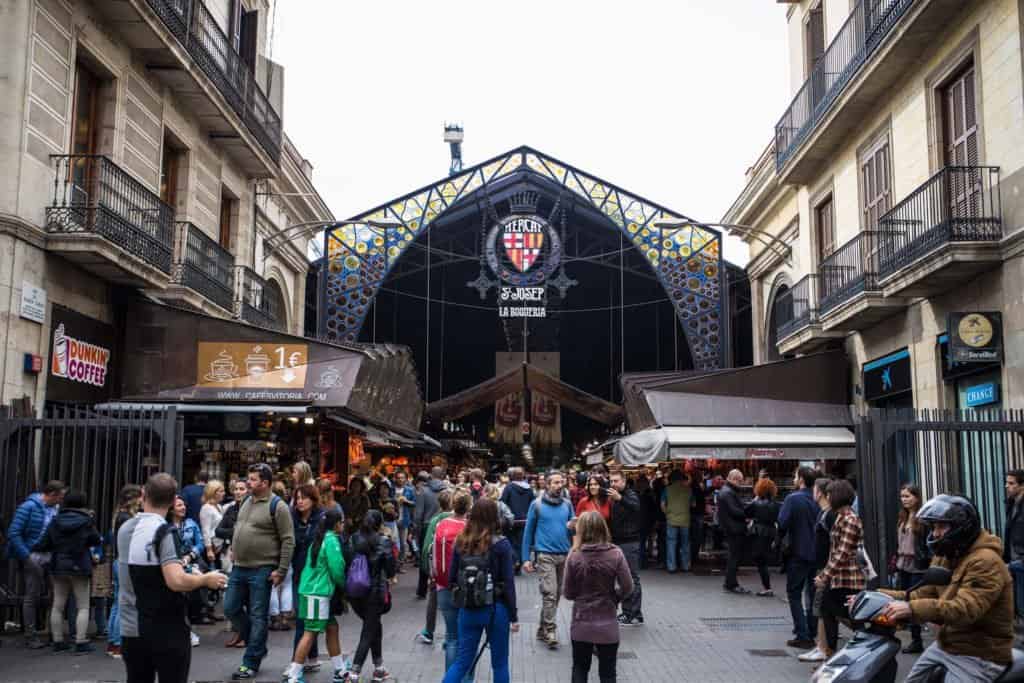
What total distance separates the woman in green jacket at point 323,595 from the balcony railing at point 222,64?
32.4 ft

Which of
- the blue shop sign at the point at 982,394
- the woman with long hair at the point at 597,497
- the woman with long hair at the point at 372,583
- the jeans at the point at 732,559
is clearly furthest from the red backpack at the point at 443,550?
the blue shop sign at the point at 982,394

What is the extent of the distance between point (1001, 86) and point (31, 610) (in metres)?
13.2

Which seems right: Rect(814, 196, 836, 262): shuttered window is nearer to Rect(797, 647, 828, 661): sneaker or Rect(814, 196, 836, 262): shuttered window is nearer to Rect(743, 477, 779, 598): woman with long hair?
Rect(743, 477, 779, 598): woman with long hair

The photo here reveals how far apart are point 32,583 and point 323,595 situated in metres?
3.67

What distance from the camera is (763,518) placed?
14305mm

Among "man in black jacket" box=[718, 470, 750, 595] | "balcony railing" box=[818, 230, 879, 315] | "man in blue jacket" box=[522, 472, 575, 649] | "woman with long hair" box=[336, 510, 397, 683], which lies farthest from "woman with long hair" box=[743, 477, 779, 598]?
"woman with long hair" box=[336, 510, 397, 683]

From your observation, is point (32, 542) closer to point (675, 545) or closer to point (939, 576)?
point (939, 576)

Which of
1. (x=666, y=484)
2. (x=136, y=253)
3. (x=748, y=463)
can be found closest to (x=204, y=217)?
(x=136, y=253)

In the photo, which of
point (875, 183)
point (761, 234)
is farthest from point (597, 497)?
point (761, 234)

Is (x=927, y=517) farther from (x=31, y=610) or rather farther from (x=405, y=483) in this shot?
(x=405, y=483)

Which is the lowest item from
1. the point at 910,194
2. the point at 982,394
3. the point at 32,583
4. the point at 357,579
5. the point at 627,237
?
the point at 32,583

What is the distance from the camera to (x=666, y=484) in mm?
18422

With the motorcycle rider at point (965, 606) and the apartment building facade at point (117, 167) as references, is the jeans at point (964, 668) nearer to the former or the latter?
the motorcycle rider at point (965, 606)

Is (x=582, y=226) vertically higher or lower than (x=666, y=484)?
higher
